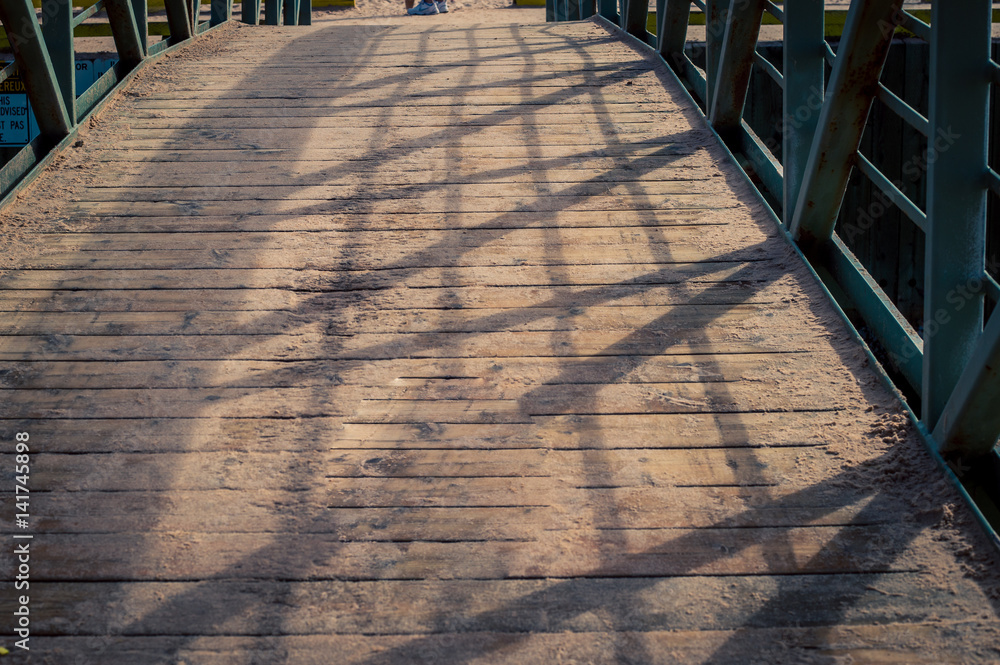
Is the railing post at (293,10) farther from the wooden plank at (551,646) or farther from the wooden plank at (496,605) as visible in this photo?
the wooden plank at (551,646)

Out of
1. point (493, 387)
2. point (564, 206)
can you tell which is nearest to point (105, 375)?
point (493, 387)

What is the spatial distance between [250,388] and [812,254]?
6.65 feet

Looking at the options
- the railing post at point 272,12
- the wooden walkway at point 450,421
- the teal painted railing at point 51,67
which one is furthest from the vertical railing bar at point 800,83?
the railing post at point 272,12

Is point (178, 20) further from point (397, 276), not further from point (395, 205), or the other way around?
point (397, 276)

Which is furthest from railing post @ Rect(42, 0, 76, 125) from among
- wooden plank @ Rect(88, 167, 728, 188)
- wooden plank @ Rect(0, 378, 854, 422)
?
wooden plank @ Rect(0, 378, 854, 422)

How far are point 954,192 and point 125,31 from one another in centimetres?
447

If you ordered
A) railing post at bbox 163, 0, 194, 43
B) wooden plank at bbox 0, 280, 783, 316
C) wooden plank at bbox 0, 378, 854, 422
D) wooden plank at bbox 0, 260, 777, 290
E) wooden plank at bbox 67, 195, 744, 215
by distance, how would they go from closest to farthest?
1. wooden plank at bbox 0, 378, 854, 422
2. wooden plank at bbox 0, 280, 783, 316
3. wooden plank at bbox 0, 260, 777, 290
4. wooden plank at bbox 67, 195, 744, 215
5. railing post at bbox 163, 0, 194, 43

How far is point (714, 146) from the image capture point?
3820mm

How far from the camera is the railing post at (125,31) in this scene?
4625 millimetres

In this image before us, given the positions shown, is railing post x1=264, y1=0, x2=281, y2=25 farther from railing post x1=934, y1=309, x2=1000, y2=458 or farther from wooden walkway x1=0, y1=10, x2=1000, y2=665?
railing post x1=934, y1=309, x2=1000, y2=458

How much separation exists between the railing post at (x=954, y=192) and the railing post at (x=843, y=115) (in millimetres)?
484

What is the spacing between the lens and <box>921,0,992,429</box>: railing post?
1873 millimetres

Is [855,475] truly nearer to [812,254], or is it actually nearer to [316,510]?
[812,254]

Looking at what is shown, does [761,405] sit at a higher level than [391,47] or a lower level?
lower
